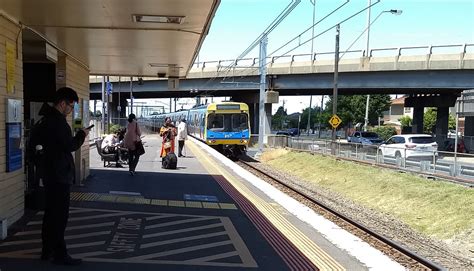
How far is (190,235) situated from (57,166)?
8.60 feet

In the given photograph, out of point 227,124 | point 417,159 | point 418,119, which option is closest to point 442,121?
point 418,119

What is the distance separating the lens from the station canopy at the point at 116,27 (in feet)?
22.3

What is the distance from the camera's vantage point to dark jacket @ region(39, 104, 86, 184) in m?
5.64

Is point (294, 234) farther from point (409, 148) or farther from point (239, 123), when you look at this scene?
point (239, 123)

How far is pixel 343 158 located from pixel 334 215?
1428 centimetres

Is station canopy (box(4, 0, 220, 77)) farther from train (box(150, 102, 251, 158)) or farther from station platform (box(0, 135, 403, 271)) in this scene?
train (box(150, 102, 251, 158))

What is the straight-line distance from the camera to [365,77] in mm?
42625

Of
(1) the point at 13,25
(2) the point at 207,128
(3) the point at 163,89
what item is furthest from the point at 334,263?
(3) the point at 163,89

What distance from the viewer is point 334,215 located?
12.9 metres

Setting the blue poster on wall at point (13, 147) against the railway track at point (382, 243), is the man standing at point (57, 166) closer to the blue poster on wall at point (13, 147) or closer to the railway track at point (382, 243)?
the blue poster on wall at point (13, 147)

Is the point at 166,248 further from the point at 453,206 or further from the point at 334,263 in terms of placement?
the point at 453,206

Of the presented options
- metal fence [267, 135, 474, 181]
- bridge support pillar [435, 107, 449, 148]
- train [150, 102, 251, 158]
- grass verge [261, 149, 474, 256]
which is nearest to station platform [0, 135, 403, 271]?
grass verge [261, 149, 474, 256]

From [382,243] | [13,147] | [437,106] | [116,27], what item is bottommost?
[382,243]

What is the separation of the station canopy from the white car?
1038cm
